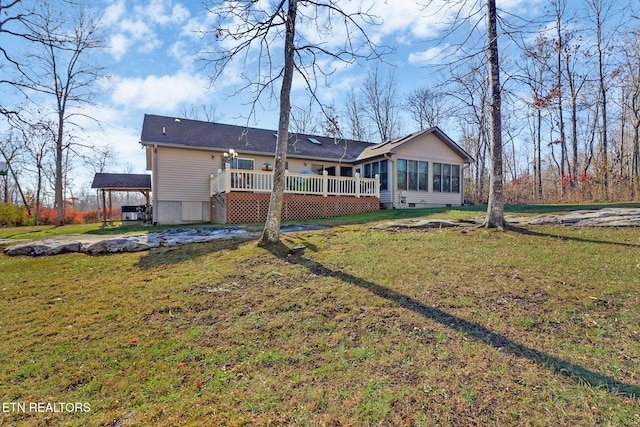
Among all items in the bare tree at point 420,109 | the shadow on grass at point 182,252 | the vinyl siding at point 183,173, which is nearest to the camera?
the shadow on grass at point 182,252

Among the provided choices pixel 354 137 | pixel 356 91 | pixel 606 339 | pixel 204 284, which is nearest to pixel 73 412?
pixel 204 284

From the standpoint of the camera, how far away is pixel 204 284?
4.80m

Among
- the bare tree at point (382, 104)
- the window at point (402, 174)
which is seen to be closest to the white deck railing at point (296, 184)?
the window at point (402, 174)

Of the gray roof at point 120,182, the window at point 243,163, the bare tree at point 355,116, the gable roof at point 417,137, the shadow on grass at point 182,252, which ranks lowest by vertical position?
the shadow on grass at point 182,252

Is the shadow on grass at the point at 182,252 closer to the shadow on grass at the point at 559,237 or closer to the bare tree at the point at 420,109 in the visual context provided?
the shadow on grass at the point at 559,237

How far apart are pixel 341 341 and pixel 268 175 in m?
10.3

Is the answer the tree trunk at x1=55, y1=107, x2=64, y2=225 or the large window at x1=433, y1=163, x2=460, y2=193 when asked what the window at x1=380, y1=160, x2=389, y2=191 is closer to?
the large window at x1=433, y1=163, x2=460, y2=193

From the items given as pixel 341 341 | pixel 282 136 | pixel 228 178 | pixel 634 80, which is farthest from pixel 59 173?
pixel 634 80

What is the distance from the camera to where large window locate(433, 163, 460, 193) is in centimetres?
1659

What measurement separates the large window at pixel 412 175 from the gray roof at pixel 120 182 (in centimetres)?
1433

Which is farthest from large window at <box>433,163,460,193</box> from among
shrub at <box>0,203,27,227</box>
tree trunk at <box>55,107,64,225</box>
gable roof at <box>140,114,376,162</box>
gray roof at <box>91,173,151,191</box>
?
shrub at <box>0,203,27,227</box>

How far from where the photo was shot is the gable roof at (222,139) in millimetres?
13969

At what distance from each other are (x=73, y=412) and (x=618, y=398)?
4.01 m

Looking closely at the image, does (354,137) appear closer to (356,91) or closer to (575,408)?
(356,91)
